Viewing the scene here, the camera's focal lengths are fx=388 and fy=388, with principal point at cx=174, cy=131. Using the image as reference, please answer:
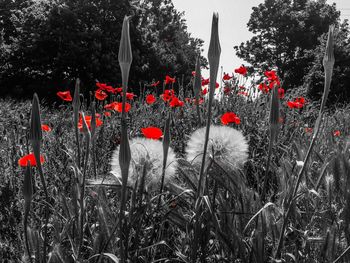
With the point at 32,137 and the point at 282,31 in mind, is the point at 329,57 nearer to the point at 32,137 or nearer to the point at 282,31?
the point at 32,137

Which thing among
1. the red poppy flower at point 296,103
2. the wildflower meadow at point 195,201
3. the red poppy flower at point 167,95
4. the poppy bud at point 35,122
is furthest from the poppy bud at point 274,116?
the red poppy flower at point 167,95

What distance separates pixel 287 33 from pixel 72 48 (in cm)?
1642

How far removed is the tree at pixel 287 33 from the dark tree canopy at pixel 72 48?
10.6m

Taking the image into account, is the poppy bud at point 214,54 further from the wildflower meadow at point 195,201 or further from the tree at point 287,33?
the tree at point 287,33

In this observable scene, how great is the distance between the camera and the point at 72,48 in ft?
56.3

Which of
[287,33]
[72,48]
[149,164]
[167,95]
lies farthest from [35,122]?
[287,33]

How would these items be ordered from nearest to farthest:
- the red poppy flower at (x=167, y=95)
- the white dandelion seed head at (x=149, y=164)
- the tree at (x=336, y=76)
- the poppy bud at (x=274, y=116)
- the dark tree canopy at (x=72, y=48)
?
1. the poppy bud at (x=274, y=116)
2. the white dandelion seed head at (x=149, y=164)
3. the red poppy flower at (x=167, y=95)
4. the tree at (x=336, y=76)
5. the dark tree canopy at (x=72, y=48)

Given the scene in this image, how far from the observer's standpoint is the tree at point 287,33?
26500 mm

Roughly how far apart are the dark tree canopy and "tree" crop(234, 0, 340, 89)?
10.6m

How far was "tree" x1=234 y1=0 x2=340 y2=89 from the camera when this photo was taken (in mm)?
26500

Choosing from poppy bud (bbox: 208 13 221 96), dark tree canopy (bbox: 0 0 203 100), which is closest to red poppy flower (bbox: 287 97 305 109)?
poppy bud (bbox: 208 13 221 96)

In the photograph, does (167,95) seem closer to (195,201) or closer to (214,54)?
(195,201)

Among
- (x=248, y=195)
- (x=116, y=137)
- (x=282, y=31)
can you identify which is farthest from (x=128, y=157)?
(x=282, y=31)

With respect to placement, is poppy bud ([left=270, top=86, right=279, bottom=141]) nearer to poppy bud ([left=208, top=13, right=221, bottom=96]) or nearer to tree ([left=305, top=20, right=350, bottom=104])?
poppy bud ([left=208, top=13, right=221, bottom=96])
